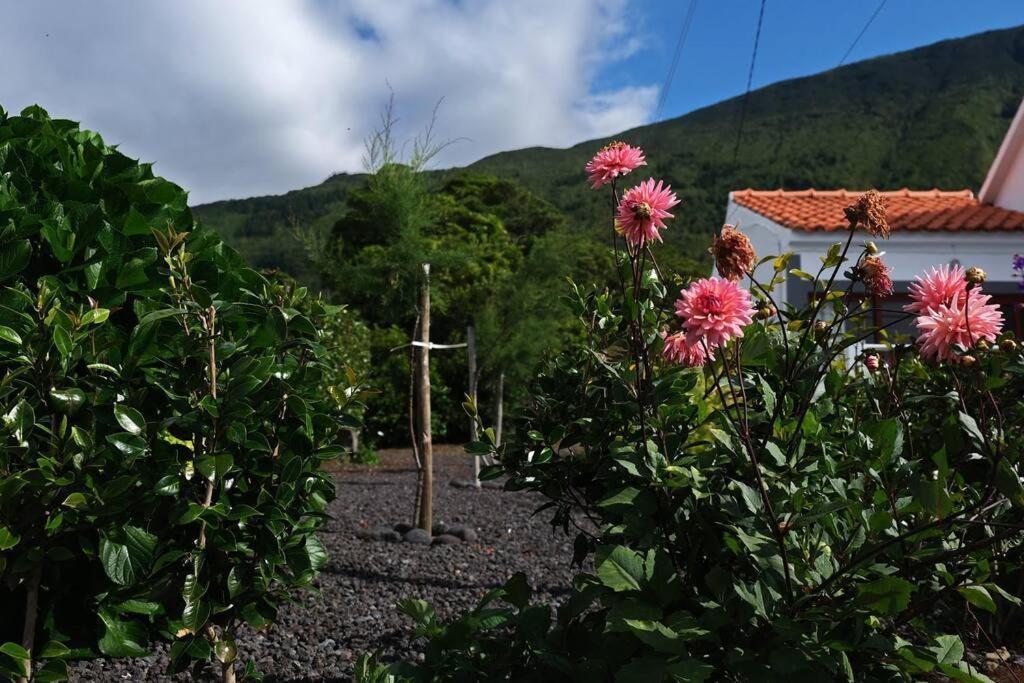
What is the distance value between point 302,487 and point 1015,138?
→ 13458mm

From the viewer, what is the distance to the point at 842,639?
139 cm

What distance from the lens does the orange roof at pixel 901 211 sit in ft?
37.0

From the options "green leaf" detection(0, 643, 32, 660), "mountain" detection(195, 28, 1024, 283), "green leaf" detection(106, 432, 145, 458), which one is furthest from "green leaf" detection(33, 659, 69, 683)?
"mountain" detection(195, 28, 1024, 283)

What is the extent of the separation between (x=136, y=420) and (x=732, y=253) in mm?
1349

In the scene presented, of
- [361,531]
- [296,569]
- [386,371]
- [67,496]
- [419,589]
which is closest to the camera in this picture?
[67,496]

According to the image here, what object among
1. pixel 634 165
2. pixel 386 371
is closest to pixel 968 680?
pixel 634 165

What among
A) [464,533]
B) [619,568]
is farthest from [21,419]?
[464,533]

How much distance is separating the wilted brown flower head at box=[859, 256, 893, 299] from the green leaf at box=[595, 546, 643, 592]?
2.39 ft

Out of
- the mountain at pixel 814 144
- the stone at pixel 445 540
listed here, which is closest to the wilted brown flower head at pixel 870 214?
the stone at pixel 445 540

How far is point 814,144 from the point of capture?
50.5m

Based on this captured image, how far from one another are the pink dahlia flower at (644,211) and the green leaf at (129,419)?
3.82 feet

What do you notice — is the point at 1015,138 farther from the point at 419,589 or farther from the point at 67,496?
the point at 67,496

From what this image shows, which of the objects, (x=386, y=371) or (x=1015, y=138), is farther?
(x=386, y=371)

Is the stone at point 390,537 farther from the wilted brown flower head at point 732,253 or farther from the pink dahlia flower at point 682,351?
the wilted brown flower head at point 732,253
